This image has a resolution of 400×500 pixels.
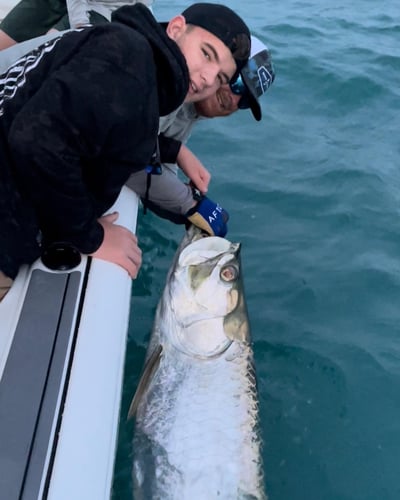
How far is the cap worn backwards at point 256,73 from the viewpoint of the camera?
10.7ft

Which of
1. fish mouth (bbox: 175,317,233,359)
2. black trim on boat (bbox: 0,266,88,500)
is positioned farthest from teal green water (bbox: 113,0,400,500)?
black trim on boat (bbox: 0,266,88,500)

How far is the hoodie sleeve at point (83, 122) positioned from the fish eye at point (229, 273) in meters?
1.01

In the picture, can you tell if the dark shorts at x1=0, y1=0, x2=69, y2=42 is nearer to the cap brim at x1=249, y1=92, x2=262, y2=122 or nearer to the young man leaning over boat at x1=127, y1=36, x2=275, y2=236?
the young man leaning over boat at x1=127, y1=36, x2=275, y2=236

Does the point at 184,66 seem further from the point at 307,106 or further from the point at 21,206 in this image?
the point at 307,106

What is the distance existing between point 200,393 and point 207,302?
413 mm

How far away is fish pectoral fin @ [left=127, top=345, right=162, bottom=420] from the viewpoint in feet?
9.12

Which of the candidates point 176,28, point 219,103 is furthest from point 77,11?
point 176,28

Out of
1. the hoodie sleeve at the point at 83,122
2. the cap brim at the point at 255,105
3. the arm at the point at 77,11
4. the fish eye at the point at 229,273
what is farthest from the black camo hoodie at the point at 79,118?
the arm at the point at 77,11

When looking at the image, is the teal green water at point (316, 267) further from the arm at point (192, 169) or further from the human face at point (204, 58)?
the human face at point (204, 58)

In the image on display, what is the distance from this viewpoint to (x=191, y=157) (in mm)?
3660

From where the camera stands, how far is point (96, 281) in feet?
8.20

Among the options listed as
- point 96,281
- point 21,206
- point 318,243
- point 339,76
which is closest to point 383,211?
point 318,243

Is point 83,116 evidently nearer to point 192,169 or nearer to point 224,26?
point 224,26

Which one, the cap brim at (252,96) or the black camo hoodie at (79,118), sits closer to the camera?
the black camo hoodie at (79,118)
